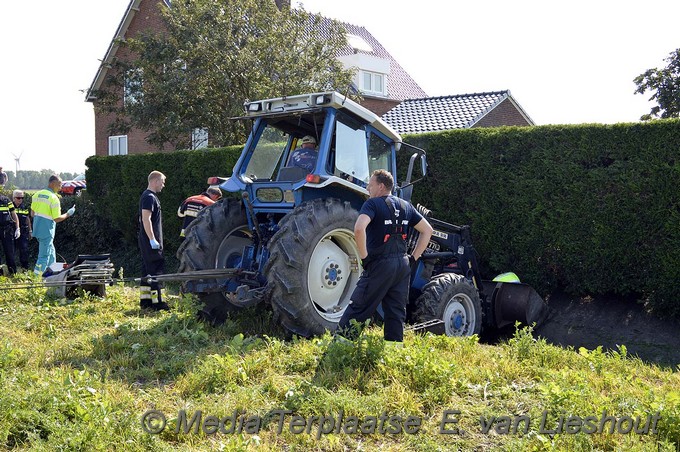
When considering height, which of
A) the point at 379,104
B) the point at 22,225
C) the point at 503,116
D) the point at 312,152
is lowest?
the point at 22,225

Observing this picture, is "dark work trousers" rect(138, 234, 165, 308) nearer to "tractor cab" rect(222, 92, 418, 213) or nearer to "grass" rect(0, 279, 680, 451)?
"grass" rect(0, 279, 680, 451)

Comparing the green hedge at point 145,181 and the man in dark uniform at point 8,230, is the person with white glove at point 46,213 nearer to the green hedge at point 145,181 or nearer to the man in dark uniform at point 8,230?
the man in dark uniform at point 8,230

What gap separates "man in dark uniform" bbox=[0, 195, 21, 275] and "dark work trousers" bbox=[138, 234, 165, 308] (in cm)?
532

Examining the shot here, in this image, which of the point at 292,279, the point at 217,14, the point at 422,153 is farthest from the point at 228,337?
the point at 217,14

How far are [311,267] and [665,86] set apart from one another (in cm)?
2504

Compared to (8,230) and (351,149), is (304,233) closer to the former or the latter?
(351,149)

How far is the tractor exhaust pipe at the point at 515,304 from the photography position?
8484mm

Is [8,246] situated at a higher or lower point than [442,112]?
lower

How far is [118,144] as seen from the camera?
29.1 m

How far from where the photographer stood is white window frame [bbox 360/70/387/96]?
29.9m

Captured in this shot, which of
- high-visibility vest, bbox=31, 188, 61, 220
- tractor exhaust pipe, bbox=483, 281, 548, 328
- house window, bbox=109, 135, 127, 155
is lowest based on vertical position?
tractor exhaust pipe, bbox=483, 281, 548, 328

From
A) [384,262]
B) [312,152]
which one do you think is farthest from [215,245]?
[384,262]

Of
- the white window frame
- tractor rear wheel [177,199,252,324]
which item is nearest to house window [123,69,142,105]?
tractor rear wheel [177,199,252,324]

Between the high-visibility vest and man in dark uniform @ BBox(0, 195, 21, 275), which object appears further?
man in dark uniform @ BBox(0, 195, 21, 275)
